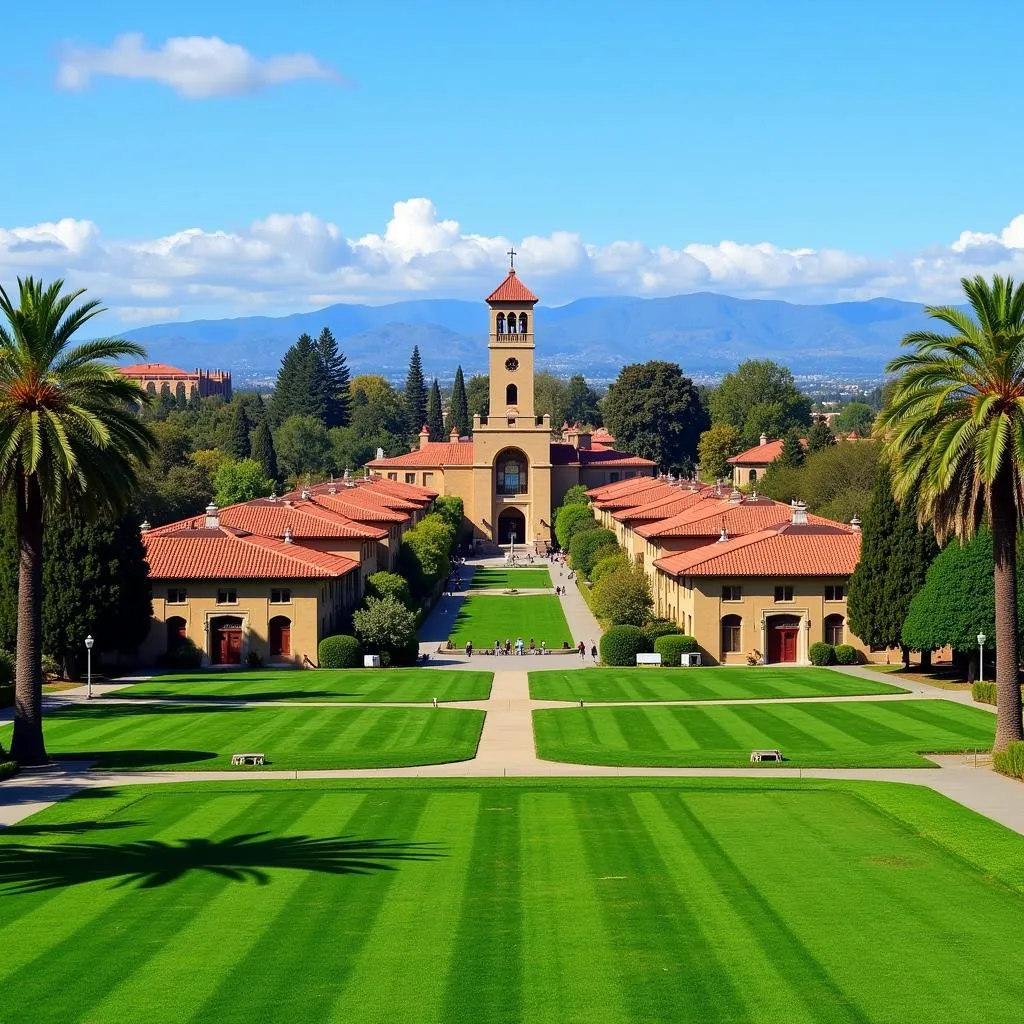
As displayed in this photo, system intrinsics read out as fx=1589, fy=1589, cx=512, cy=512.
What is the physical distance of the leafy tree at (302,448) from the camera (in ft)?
608

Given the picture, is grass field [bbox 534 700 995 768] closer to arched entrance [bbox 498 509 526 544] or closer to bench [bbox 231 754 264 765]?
bench [bbox 231 754 264 765]

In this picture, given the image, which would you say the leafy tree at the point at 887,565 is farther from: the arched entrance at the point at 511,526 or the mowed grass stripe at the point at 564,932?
the arched entrance at the point at 511,526

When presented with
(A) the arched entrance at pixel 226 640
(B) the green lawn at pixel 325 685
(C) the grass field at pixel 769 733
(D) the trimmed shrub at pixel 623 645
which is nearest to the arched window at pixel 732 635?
(D) the trimmed shrub at pixel 623 645

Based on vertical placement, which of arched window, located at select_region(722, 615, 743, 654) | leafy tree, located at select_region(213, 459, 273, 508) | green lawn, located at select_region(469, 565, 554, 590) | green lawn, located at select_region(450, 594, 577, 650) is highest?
leafy tree, located at select_region(213, 459, 273, 508)

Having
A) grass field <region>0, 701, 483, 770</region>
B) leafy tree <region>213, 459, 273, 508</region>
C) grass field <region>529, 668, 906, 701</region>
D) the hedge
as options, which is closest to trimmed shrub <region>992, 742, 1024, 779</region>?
grass field <region>0, 701, 483, 770</region>

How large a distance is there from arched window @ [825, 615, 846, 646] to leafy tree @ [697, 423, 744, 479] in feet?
344

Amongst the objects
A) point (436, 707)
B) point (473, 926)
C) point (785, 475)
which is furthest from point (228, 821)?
point (785, 475)

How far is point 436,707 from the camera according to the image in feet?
178

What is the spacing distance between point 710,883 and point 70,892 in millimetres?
10389

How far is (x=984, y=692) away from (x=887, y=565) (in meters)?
12.3

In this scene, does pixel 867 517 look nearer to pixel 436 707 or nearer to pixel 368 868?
pixel 436 707

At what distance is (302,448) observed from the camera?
188500 millimetres

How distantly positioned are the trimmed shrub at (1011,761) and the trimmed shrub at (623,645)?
111ft

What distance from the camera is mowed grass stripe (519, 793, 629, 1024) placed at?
1975 cm
